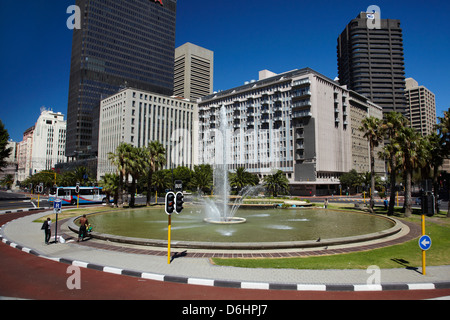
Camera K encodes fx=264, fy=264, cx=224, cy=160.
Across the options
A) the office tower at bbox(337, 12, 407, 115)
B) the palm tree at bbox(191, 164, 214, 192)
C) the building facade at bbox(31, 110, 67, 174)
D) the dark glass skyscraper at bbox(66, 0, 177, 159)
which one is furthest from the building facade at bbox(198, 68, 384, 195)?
the building facade at bbox(31, 110, 67, 174)

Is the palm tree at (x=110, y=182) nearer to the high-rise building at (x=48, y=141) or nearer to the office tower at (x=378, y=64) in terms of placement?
the office tower at (x=378, y=64)

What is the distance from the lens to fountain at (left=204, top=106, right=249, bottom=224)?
984 inches

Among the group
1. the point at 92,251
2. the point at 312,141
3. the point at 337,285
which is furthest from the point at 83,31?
the point at 337,285

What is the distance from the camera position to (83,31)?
128250mm

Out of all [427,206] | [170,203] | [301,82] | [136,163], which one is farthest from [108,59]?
[427,206]

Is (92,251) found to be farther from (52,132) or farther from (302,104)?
(52,132)

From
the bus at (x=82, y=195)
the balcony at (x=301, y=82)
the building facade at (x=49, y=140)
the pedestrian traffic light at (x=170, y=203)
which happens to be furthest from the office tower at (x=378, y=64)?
the building facade at (x=49, y=140)

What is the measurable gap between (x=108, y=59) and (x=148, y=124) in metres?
52.8

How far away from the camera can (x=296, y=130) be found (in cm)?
8394

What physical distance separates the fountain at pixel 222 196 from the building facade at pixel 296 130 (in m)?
5.21

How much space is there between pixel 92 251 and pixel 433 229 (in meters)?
22.3

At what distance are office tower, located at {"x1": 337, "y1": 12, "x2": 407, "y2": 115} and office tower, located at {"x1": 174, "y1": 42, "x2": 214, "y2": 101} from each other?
3989 inches

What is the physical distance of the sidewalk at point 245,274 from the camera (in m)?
8.27

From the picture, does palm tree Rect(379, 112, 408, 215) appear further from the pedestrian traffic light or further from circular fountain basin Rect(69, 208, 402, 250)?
the pedestrian traffic light
